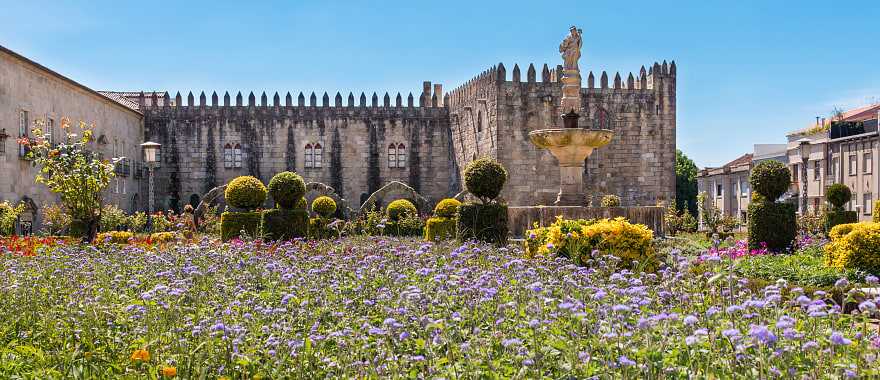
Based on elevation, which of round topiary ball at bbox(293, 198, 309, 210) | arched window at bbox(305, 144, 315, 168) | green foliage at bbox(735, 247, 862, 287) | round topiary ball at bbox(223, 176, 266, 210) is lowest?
green foliage at bbox(735, 247, 862, 287)

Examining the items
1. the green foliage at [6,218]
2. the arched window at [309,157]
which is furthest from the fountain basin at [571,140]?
the arched window at [309,157]

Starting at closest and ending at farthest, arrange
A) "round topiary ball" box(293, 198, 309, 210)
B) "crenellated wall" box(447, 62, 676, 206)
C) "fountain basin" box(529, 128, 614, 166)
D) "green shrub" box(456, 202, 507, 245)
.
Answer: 1. "green shrub" box(456, 202, 507, 245)
2. "fountain basin" box(529, 128, 614, 166)
3. "round topiary ball" box(293, 198, 309, 210)
4. "crenellated wall" box(447, 62, 676, 206)

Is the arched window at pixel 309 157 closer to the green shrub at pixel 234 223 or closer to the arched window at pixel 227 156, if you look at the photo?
the arched window at pixel 227 156

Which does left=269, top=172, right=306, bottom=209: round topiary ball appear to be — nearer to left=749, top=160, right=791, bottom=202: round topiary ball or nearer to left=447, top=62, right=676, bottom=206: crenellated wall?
left=749, top=160, right=791, bottom=202: round topiary ball

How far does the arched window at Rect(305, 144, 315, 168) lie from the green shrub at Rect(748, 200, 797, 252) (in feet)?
75.4

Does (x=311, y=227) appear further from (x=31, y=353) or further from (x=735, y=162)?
(x=735, y=162)

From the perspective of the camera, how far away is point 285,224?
17.2 metres

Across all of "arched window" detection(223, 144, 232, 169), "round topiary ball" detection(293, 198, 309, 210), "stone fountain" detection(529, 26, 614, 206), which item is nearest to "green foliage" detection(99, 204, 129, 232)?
"round topiary ball" detection(293, 198, 309, 210)

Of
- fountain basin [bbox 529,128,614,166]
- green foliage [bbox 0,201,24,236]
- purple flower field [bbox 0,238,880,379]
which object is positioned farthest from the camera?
green foliage [bbox 0,201,24,236]

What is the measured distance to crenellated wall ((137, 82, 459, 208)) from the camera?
112ft

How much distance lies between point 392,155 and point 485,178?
781 inches

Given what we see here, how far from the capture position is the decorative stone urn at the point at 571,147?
16.5 metres

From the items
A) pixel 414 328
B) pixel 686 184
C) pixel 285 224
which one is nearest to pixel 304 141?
pixel 285 224

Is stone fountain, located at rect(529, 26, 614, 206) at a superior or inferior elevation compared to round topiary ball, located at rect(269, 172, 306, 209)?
superior
